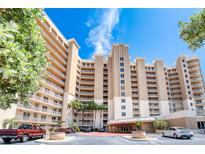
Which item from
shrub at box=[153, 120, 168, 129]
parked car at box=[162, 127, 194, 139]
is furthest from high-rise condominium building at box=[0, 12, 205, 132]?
parked car at box=[162, 127, 194, 139]

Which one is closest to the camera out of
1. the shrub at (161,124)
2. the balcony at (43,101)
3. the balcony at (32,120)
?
the balcony at (32,120)

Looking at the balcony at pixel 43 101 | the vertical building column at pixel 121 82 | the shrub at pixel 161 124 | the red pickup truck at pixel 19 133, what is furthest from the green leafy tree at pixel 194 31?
the vertical building column at pixel 121 82

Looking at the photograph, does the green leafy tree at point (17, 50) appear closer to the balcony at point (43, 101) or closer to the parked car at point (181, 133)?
the parked car at point (181, 133)

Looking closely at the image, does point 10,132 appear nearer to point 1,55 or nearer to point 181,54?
point 1,55

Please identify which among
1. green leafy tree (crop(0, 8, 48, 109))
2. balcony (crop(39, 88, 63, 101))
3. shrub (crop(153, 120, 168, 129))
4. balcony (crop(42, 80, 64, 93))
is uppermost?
balcony (crop(42, 80, 64, 93))

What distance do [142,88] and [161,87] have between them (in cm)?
817

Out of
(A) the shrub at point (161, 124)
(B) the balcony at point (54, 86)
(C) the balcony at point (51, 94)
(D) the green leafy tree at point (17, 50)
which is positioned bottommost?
(A) the shrub at point (161, 124)

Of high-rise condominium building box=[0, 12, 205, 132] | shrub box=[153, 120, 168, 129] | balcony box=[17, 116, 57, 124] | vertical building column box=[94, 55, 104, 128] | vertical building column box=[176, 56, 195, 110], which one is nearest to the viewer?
balcony box=[17, 116, 57, 124]

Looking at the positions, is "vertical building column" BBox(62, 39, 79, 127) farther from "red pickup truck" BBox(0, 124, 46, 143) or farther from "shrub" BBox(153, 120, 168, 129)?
"red pickup truck" BBox(0, 124, 46, 143)

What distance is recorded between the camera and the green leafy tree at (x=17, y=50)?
3.58m

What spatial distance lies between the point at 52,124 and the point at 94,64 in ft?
105

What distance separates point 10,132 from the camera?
14930 millimetres

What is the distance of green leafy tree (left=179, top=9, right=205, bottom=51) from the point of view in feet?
24.1

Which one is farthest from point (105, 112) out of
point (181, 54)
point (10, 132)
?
point (10, 132)
